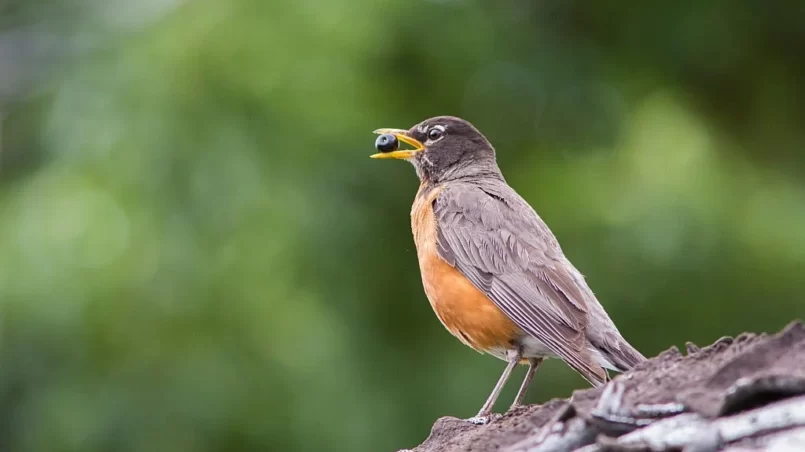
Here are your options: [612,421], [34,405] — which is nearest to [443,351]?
[34,405]

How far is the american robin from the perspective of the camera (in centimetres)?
473

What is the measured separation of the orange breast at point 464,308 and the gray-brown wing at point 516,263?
0.13 ft

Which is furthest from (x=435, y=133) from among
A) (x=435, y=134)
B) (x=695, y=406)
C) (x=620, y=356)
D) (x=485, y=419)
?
(x=695, y=406)

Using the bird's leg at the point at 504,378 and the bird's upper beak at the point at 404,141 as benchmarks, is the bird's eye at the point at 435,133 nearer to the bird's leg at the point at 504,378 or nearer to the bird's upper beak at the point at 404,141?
the bird's upper beak at the point at 404,141

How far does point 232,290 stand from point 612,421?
3.96 m

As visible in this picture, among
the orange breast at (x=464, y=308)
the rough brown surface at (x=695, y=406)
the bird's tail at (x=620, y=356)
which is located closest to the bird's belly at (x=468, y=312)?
the orange breast at (x=464, y=308)

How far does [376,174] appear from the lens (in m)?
7.57

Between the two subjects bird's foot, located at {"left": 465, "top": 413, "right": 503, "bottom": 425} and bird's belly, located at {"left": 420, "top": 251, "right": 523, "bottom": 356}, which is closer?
bird's foot, located at {"left": 465, "top": 413, "right": 503, "bottom": 425}

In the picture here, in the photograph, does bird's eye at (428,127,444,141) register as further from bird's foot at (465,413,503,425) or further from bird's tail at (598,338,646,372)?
bird's foot at (465,413,503,425)

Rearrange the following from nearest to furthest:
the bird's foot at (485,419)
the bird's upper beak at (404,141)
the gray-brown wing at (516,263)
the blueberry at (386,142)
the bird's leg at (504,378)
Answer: the bird's foot at (485,419) → the gray-brown wing at (516,263) → the bird's leg at (504,378) → the bird's upper beak at (404,141) → the blueberry at (386,142)

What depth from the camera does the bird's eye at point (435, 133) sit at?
6.42m

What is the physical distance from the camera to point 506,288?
5016 mm

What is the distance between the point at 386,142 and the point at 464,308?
5.39 ft

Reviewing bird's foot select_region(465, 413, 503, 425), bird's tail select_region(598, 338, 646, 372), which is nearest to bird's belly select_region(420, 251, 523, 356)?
bird's tail select_region(598, 338, 646, 372)
